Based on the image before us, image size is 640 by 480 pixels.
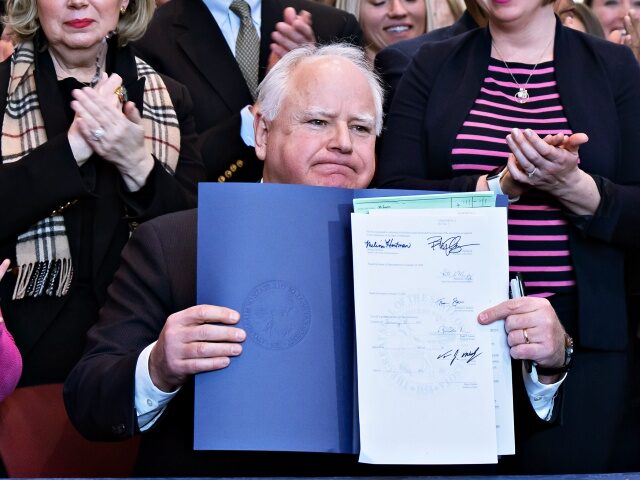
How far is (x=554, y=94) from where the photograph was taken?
9.46 ft

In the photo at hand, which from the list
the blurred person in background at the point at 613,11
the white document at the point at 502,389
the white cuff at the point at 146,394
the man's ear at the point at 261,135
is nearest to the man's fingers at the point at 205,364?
the white cuff at the point at 146,394

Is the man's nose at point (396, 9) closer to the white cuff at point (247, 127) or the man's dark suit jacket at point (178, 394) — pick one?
the white cuff at point (247, 127)

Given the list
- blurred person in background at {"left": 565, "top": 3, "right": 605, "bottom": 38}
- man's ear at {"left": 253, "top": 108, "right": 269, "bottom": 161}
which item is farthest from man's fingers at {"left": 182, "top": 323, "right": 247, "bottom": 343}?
blurred person in background at {"left": 565, "top": 3, "right": 605, "bottom": 38}

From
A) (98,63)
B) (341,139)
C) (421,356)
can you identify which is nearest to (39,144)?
(98,63)

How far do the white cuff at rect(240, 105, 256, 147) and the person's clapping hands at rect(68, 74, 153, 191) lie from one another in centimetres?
47

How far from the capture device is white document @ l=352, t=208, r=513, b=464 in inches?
79.5

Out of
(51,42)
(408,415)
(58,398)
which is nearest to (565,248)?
(408,415)

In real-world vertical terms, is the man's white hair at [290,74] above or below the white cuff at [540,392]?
above

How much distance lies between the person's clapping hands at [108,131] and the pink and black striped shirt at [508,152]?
0.85 m

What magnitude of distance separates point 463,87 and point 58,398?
1261 millimetres

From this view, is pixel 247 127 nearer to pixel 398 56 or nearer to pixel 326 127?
pixel 398 56

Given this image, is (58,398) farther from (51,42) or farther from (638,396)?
(638,396)

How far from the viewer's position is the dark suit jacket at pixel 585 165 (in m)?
2.72

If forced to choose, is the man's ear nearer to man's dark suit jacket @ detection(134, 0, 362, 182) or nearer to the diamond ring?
the diamond ring
